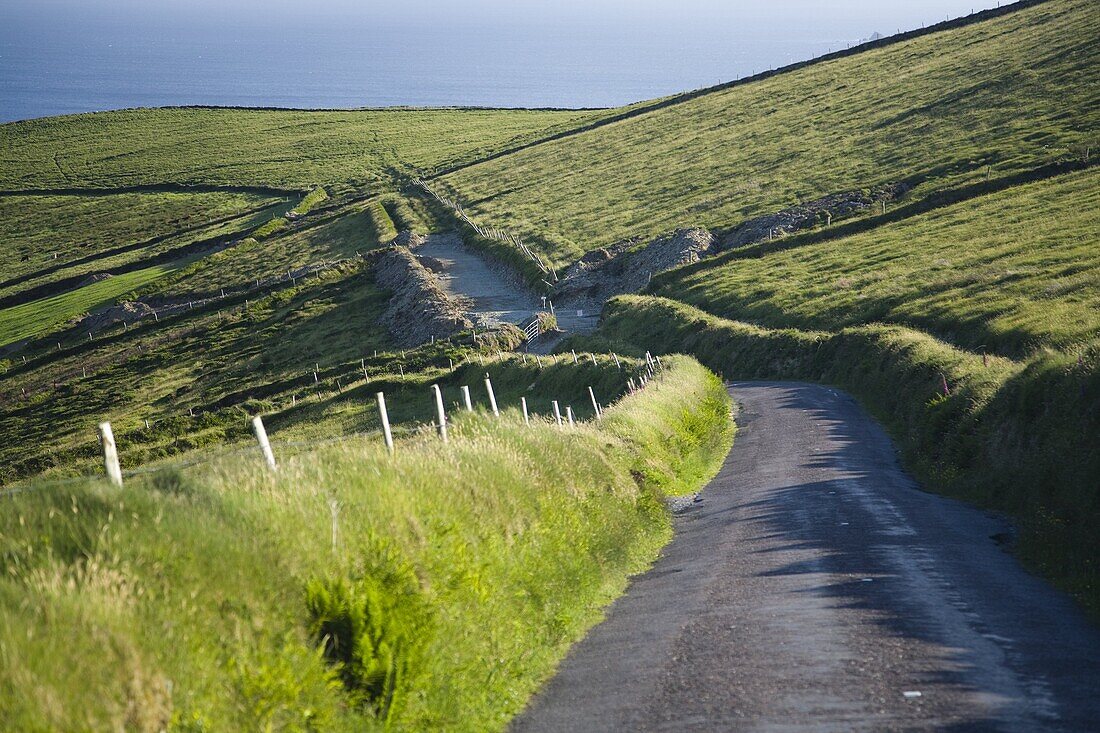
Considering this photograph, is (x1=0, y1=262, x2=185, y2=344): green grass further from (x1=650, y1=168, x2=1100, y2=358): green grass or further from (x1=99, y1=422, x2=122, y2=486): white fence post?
(x1=99, y1=422, x2=122, y2=486): white fence post

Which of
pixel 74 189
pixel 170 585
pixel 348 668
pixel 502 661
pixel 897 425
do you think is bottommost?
pixel 897 425

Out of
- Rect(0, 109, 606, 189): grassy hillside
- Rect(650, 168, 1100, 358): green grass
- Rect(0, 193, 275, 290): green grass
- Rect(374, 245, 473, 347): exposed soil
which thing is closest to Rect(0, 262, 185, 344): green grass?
Rect(0, 193, 275, 290): green grass

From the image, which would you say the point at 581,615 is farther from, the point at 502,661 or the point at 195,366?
the point at 195,366

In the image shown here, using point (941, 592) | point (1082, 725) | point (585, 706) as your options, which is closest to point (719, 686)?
point (585, 706)

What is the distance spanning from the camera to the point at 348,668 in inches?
348

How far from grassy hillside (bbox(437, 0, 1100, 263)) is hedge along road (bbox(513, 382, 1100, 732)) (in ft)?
172

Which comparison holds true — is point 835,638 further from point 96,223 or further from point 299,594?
point 96,223

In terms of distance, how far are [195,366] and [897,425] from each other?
4744 cm

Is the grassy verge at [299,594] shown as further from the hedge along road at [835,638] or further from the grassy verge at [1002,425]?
the grassy verge at [1002,425]

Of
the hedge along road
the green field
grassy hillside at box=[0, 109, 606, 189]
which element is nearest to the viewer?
the green field

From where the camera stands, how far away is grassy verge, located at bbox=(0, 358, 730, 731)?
711 cm

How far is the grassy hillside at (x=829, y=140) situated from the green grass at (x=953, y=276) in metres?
7.47

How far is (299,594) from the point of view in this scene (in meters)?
8.95

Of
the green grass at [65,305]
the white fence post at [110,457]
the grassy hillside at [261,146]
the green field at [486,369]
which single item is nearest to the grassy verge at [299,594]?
the green field at [486,369]
